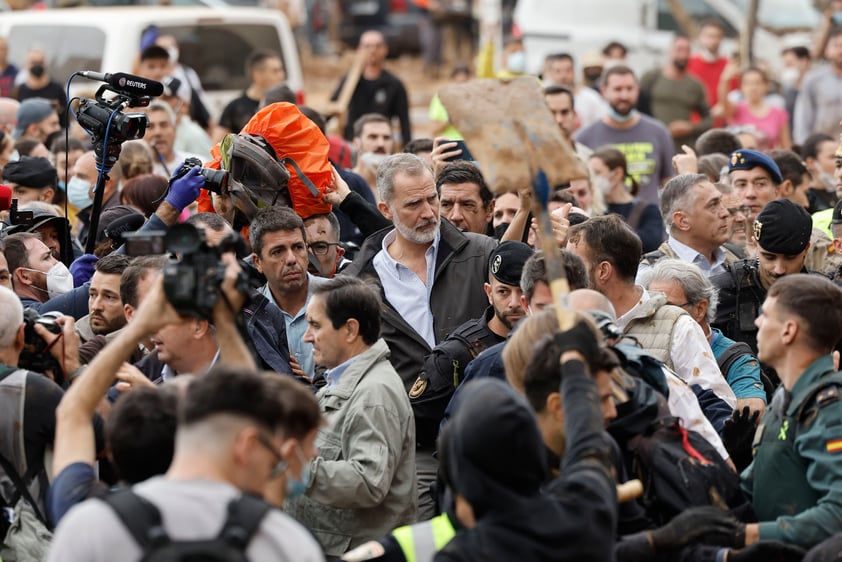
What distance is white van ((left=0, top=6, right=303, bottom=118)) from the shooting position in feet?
45.1

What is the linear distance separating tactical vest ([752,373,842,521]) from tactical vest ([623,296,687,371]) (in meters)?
1.31

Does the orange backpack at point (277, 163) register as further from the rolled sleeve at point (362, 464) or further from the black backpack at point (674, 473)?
the black backpack at point (674, 473)

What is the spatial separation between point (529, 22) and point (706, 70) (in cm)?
276

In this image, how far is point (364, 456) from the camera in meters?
5.30

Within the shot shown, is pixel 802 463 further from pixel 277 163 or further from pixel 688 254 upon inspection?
pixel 277 163

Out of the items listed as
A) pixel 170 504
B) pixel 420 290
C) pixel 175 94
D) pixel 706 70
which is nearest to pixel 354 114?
pixel 175 94

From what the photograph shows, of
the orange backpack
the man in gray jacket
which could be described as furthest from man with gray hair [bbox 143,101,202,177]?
the man in gray jacket

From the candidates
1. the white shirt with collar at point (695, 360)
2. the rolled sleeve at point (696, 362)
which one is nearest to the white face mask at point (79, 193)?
the white shirt with collar at point (695, 360)

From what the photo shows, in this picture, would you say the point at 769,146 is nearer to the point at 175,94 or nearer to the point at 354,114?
the point at 354,114

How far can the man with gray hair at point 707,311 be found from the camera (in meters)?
6.38

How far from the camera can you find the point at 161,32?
47.1ft

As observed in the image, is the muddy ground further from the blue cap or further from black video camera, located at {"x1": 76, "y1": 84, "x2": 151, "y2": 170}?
black video camera, located at {"x1": 76, "y1": 84, "x2": 151, "y2": 170}

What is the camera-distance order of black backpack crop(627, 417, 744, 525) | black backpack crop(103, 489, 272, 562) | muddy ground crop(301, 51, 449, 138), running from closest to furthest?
black backpack crop(103, 489, 272, 562) < black backpack crop(627, 417, 744, 525) < muddy ground crop(301, 51, 449, 138)

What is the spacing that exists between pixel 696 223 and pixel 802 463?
3434 mm
